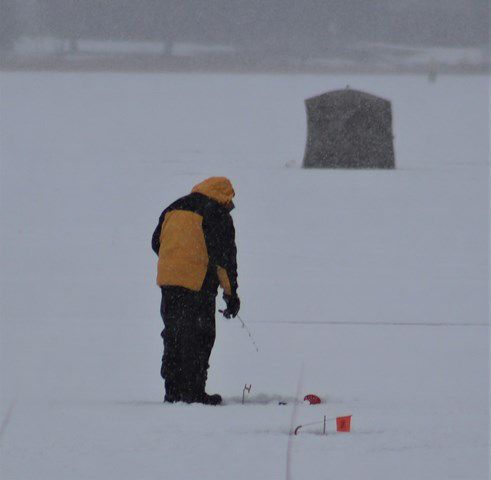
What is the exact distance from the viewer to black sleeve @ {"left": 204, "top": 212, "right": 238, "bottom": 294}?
6.67m

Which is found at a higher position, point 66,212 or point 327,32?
point 327,32

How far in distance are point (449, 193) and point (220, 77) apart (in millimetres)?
28236

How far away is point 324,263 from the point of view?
36.8 ft

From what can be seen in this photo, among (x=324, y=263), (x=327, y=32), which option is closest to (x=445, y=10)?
(x=327, y=32)

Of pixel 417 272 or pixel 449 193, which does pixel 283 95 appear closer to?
pixel 449 193

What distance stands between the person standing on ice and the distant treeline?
2529 inches

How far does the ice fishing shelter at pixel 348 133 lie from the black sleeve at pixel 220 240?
1121 cm

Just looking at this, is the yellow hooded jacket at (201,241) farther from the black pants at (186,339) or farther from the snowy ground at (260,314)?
the snowy ground at (260,314)

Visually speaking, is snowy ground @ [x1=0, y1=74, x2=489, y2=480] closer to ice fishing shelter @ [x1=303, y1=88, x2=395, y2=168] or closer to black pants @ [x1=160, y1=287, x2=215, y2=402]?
black pants @ [x1=160, y1=287, x2=215, y2=402]

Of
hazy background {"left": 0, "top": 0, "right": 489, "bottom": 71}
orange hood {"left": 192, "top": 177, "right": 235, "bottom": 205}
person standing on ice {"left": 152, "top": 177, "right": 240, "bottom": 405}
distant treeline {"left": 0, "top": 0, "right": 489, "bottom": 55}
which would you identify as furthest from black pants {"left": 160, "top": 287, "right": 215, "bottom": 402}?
distant treeline {"left": 0, "top": 0, "right": 489, "bottom": 55}

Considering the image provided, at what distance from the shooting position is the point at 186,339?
22.6 feet

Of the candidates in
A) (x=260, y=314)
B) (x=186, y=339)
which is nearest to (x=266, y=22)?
(x=260, y=314)

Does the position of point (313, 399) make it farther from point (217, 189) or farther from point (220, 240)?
point (217, 189)

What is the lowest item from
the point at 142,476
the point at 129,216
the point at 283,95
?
→ the point at 142,476
